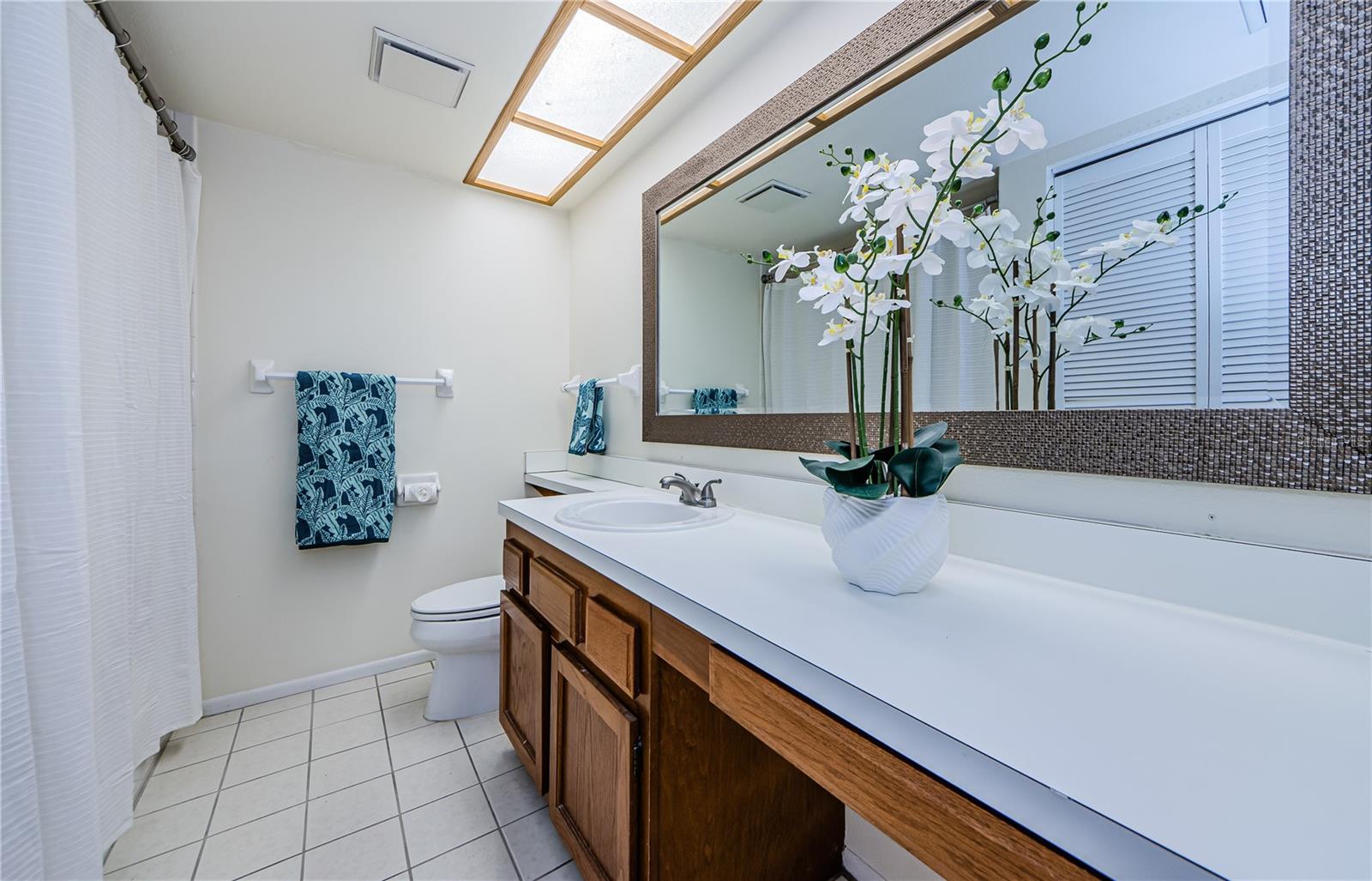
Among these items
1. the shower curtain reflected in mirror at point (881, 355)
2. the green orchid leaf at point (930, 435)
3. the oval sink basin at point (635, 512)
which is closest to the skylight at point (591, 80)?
the shower curtain reflected in mirror at point (881, 355)

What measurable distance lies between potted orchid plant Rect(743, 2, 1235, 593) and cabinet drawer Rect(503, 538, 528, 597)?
0.94 metres

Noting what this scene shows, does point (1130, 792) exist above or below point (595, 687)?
above

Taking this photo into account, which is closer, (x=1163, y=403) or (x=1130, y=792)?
(x=1130, y=792)

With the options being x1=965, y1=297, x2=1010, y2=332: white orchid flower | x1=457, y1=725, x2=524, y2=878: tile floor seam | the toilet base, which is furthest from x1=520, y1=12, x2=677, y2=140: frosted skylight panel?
x1=457, y1=725, x2=524, y2=878: tile floor seam

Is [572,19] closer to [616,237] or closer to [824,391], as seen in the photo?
[616,237]

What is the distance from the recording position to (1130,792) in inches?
14.2

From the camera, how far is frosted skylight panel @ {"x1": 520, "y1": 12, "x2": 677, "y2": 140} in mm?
1514

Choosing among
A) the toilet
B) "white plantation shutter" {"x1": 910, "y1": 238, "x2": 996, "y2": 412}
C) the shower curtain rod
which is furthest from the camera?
the toilet

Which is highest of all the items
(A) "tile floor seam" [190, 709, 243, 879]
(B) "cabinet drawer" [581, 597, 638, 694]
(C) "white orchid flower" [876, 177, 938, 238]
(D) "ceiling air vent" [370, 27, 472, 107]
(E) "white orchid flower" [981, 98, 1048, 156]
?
(D) "ceiling air vent" [370, 27, 472, 107]

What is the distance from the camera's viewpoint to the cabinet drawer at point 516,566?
144cm

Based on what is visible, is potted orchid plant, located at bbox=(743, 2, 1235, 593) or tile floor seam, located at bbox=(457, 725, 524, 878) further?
tile floor seam, located at bbox=(457, 725, 524, 878)

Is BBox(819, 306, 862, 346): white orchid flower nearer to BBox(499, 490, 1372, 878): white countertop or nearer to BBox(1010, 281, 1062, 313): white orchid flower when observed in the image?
BBox(1010, 281, 1062, 313): white orchid flower

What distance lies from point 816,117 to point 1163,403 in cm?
103

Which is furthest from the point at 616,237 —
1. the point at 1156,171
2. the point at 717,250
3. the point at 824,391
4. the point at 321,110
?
the point at 1156,171
